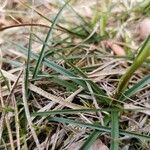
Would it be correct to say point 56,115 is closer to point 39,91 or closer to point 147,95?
point 39,91

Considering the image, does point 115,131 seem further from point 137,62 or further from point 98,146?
point 137,62

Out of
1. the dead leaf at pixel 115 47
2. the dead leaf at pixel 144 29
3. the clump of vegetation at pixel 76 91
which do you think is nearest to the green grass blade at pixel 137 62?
the clump of vegetation at pixel 76 91

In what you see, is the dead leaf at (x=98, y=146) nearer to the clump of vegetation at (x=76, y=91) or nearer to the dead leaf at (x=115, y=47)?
the clump of vegetation at (x=76, y=91)

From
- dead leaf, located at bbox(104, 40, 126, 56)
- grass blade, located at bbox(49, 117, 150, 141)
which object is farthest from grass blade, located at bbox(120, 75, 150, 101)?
dead leaf, located at bbox(104, 40, 126, 56)

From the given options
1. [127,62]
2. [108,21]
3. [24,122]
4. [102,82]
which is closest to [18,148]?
[24,122]

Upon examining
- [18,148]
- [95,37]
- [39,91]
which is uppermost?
[95,37]

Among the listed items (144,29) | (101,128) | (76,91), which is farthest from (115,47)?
(101,128)

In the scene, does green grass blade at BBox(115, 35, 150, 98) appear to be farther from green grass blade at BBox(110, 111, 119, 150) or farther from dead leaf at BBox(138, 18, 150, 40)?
dead leaf at BBox(138, 18, 150, 40)

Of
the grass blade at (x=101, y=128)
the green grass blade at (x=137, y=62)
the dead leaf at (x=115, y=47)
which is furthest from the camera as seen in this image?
the dead leaf at (x=115, y=47)
